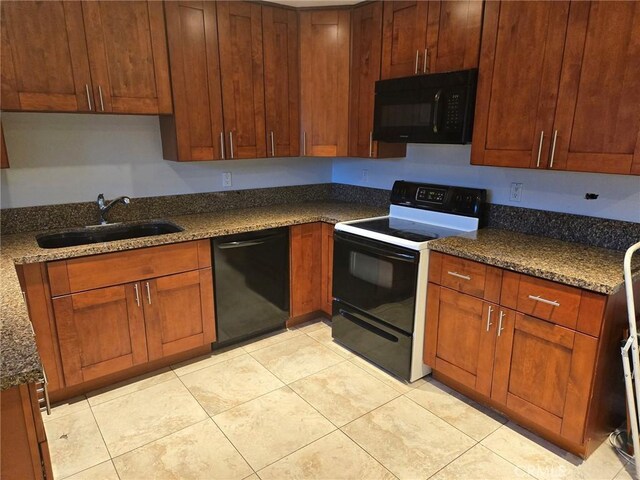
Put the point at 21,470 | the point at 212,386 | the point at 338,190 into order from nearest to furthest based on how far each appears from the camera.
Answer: the point at 21,470 < the point at 212,386 < the point at 338,190

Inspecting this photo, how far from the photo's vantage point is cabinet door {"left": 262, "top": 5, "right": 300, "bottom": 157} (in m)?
2.87

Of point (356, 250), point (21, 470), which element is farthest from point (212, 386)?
point (21, 470)

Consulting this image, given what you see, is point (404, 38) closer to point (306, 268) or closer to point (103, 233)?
point (306, 268)

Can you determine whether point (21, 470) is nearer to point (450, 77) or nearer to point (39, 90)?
point (39, 90)

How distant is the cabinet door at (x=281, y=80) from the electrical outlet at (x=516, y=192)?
157 centimetres

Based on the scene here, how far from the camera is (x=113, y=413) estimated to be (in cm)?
222

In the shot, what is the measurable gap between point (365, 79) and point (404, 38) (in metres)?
0.40

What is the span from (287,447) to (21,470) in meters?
1.16

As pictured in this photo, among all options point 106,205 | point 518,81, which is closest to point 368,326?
point 518,81

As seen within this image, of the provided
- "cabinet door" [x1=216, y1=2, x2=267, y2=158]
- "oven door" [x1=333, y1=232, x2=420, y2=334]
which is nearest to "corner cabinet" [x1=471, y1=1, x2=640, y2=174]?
"oven door" [x1=333, y1=232, x2=420, y2=334]

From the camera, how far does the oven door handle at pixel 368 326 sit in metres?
2.54

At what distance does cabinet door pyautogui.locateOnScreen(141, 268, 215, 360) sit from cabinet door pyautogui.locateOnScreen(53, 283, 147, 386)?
6 centimetres

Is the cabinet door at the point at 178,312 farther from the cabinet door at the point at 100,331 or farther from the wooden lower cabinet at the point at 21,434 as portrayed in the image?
the wooden lower cabinet at the point at 21,434

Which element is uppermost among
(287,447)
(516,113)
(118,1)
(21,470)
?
(118,1)
